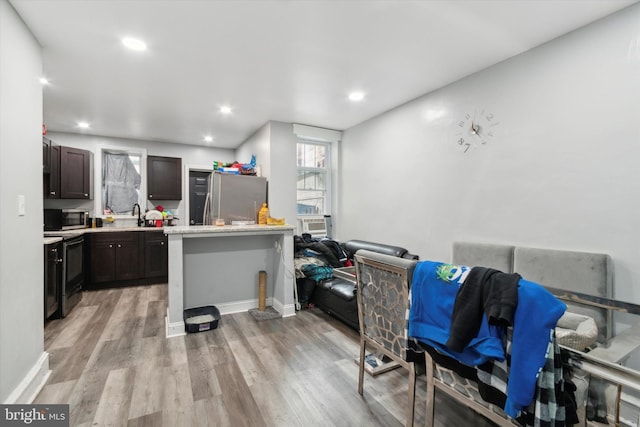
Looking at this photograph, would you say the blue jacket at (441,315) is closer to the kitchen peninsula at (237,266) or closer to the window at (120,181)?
the kitchen peninsula at (237,266)

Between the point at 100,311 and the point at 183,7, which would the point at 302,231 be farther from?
the point at 183,7

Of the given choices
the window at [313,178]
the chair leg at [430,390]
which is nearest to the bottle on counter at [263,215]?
the window at [313,178]

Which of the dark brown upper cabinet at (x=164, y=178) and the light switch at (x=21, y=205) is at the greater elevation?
the dark brown upper cabinet at (x=164, y=178)

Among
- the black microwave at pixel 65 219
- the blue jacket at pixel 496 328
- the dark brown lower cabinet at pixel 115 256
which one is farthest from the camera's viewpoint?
the dark brown lower cabinet at pixel 115 256

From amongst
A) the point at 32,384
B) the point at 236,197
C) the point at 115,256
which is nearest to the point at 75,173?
the point at 115,256

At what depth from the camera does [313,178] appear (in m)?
5.08

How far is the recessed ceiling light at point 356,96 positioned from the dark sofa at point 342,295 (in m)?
1.84

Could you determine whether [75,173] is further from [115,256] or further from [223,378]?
[223,378]

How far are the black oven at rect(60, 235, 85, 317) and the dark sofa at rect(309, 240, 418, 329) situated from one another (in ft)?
9.49

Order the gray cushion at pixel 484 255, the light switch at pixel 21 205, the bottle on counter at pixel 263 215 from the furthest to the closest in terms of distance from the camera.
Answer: the bottle on counter at pixel 263 215, the gray cushion at pixel 484 255, the light switch at pixel 21 205

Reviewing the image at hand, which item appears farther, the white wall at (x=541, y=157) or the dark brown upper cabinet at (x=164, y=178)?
the dark brown upper cabinet at (x=164, y=178)

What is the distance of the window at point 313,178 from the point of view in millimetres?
4973

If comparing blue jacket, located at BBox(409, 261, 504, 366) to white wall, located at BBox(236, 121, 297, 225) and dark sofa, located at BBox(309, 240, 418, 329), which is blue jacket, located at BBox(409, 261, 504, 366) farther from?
white wall, located at BBox(236, 121, 297, 225)

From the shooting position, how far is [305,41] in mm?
2262
